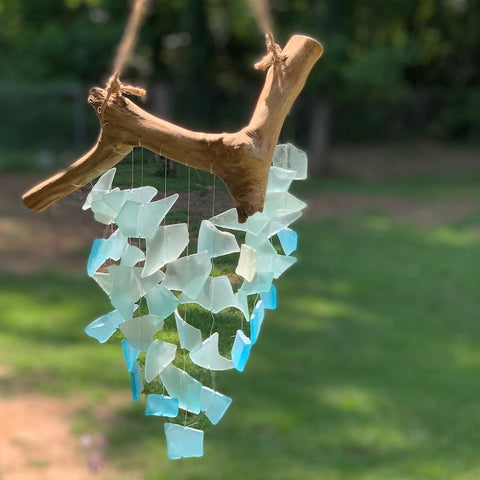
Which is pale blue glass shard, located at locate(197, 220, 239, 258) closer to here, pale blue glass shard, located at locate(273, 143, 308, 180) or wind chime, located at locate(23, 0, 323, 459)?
wind chime, located at locate(23, 0, 323, 459)

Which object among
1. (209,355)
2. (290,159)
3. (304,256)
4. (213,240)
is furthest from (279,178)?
(304,256)

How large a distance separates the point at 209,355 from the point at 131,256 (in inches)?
6.5

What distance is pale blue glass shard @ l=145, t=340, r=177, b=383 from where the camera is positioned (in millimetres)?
1042

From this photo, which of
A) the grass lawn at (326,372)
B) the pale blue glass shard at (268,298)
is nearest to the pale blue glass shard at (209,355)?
the pale blue glass shard at (268,298)

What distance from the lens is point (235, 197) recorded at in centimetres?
Result: 100

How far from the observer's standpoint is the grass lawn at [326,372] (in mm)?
2910

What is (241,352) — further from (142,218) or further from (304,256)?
(304,256)

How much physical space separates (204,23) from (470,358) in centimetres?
837

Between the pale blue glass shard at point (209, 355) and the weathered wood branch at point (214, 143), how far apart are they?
0.17 m

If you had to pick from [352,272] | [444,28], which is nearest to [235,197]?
[352,272]

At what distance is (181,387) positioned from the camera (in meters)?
1.05

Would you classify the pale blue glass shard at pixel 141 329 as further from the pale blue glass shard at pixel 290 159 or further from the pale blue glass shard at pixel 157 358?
the pale blue glass shard at pixel 290 159

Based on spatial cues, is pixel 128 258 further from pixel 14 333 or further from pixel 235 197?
pixel 14 333

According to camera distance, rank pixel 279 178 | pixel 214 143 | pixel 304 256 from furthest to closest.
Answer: pixel 304 256 < pixel 279 178 < pixel 214 143
